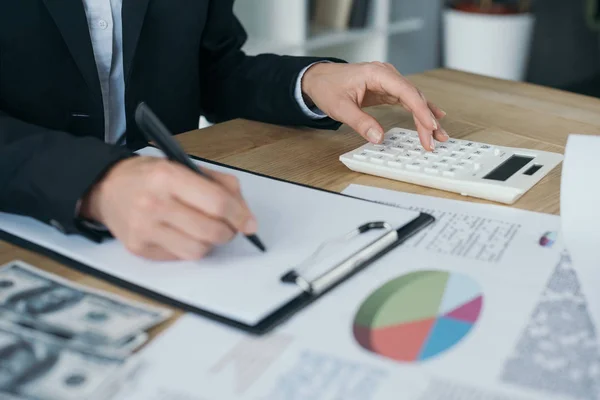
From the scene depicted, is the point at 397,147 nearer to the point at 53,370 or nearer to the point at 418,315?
the point at 418,315

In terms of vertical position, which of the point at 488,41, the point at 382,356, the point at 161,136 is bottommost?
the point at 488,41

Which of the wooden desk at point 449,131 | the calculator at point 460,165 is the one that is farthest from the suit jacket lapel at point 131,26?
the calculator at point 460,165

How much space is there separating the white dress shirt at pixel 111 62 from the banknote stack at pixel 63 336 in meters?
0.49

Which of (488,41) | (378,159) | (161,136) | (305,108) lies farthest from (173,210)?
(488,41)

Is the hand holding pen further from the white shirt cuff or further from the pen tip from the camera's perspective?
the white shirt cuff

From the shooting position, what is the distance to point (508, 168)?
848 mm

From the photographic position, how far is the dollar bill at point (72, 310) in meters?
0.54

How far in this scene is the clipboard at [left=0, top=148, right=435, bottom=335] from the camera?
1.84 ft

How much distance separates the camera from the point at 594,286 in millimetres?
609

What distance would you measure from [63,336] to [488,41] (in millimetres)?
2885

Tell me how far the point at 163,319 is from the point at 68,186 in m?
0.18

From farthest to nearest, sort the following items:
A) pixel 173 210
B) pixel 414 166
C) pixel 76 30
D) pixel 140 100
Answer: pixel 140 100, pixel 76 30, pixel 414 166, pixel 173 210

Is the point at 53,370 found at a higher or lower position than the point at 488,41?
higher

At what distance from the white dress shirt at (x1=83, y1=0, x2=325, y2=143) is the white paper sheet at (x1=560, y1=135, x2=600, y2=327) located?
367 millimetres
